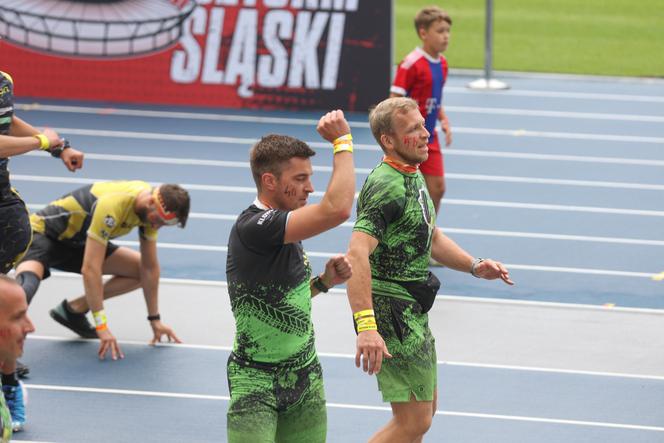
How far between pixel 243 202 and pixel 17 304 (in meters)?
8.12

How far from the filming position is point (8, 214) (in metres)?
6.18

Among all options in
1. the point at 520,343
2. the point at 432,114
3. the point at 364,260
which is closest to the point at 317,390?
the point at 364,260

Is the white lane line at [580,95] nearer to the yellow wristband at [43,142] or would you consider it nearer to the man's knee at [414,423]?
the yellow wristband at [43,142]

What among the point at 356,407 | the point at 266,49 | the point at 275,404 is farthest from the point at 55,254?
the point at 266,49

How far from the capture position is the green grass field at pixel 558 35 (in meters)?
18.3

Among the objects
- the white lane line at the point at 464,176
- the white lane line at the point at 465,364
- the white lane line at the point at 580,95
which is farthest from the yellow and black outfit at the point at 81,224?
the white lane line at the point at 580,95

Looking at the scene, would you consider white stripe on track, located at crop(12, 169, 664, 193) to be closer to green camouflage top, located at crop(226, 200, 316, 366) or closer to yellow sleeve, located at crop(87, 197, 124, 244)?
yellow sleeve, located at crop(87, 197, 124, 244)


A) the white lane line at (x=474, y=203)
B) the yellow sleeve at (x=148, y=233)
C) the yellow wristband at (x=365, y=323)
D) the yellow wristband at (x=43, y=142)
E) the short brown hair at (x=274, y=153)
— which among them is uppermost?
the short brown hair at (x=274, y=153)

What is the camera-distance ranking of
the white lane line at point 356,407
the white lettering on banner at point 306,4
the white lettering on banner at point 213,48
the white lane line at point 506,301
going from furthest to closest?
1. the white lettering on banner at point 213,48
2. the white lettering on banner at point 306,4
3. the white lane line at point 506,301
4. the white lane line at point 356,407

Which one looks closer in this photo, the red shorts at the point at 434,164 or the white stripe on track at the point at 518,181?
the red shorts at the point at 434,164

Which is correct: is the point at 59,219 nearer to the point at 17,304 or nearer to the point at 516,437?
the point at 516,437

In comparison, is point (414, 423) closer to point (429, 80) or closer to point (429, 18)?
point (429, 80)

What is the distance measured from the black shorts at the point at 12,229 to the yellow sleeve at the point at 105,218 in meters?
1.20

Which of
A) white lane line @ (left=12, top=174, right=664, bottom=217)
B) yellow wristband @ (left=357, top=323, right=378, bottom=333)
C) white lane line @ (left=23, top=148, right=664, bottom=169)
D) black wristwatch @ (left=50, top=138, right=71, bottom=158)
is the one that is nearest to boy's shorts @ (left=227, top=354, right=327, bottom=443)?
yellow wristband @ (left=357, top=323, right=378, bottom=333)
